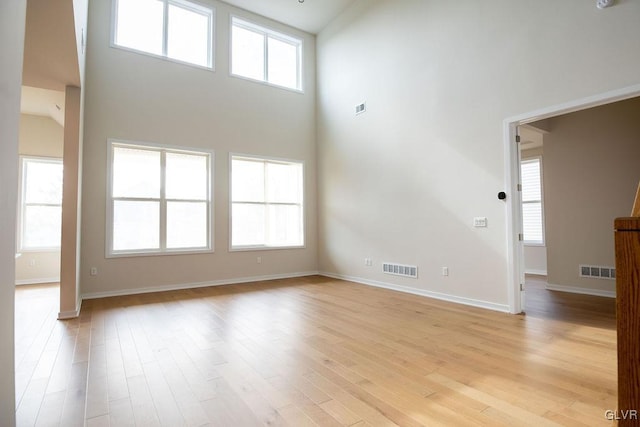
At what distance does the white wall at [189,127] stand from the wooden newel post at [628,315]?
18.7ft

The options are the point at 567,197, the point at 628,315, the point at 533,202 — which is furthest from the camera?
the point at 533,202

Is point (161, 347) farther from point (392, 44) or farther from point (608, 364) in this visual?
point (392, 44)

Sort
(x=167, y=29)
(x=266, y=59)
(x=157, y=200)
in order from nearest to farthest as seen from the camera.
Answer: (x=157, y=200) → (x=167, y=29) → (x=266, y=59)

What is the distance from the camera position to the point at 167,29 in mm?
5703

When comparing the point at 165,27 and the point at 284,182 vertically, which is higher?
the point at 165,27

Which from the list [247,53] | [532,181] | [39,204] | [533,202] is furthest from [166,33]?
[533,202]

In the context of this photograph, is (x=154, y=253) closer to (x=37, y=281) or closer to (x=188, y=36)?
(x=37, y=281)

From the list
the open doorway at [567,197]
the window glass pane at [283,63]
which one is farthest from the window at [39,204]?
the open doorway at [567,197]

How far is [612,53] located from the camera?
123 inches

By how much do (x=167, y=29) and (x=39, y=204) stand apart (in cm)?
424

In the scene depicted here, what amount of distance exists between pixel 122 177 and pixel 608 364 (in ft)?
20.0

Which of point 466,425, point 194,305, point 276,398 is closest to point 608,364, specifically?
point 466,425

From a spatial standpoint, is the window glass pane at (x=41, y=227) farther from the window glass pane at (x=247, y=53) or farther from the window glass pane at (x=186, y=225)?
the window glass pane at (x=247, y=53)

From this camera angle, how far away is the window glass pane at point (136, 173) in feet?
17.1
